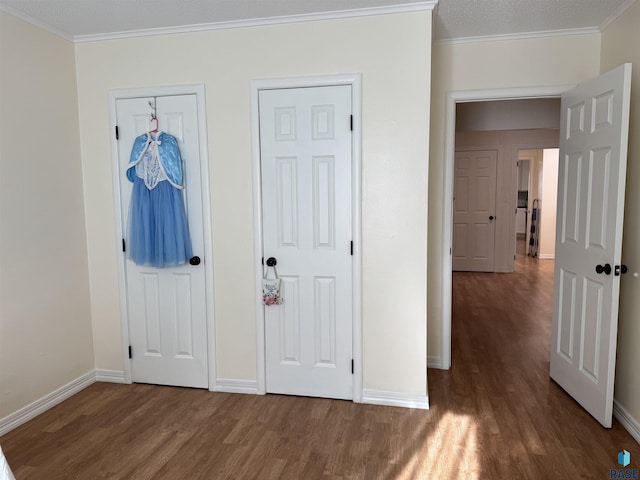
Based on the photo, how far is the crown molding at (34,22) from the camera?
2.57 metres

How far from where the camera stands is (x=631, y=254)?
8.43ft

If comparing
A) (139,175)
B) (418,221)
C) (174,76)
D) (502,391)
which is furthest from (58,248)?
(502,391)

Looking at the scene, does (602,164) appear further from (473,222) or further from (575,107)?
(473,222)

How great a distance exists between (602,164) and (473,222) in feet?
16.6

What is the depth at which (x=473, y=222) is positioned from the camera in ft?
24.6

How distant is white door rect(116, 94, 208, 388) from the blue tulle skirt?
0.09 meters

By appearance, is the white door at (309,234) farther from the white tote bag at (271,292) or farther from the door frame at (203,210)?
the door frame at (203,210)

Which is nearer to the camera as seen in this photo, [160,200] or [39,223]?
[39,223]

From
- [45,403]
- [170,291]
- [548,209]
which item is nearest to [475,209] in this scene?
[548,209]

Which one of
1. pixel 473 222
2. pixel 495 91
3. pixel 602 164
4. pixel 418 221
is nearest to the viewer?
pixel 602 164

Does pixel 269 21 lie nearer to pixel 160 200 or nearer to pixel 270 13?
pixel 270 13

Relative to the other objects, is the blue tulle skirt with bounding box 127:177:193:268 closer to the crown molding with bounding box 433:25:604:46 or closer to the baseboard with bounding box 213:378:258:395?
the baseboard with bounding box 213:378:258:395

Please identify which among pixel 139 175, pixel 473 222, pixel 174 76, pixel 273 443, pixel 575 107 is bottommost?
pixel 273 443

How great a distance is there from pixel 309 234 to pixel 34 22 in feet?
7.18
